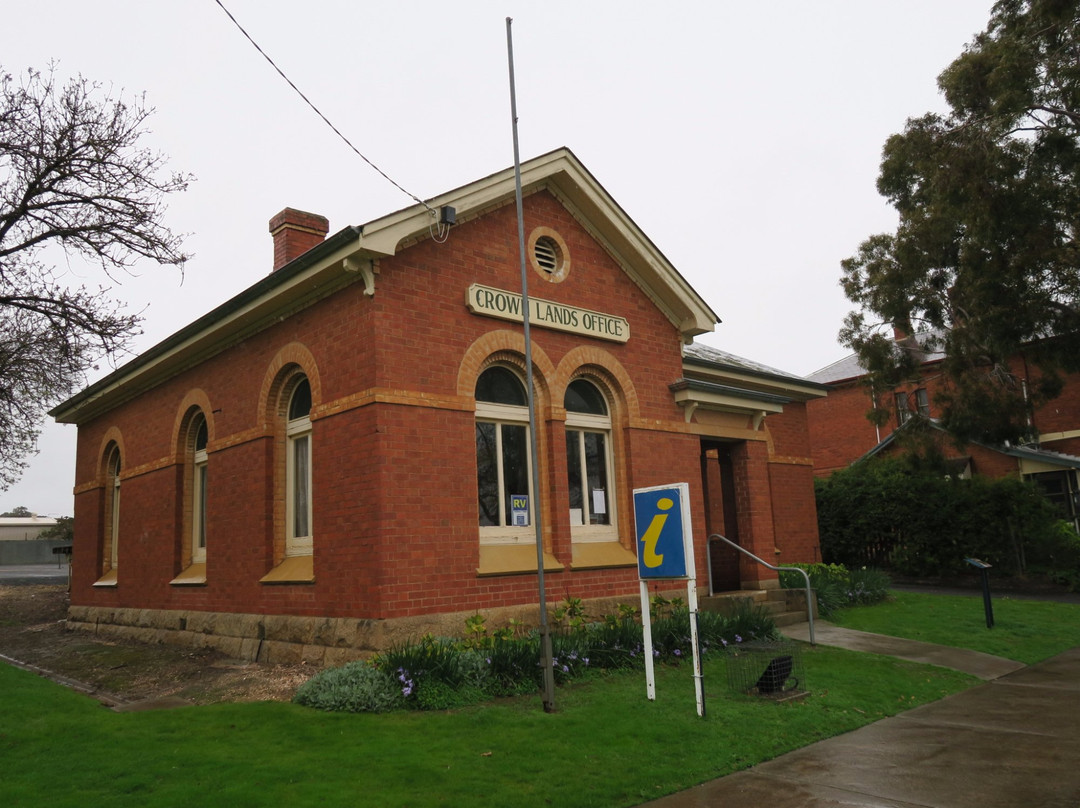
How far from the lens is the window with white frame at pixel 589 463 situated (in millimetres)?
12719

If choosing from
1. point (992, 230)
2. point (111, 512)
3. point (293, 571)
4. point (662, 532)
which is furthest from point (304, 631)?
point (992, 230)

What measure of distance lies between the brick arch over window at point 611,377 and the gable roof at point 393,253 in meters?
1.76

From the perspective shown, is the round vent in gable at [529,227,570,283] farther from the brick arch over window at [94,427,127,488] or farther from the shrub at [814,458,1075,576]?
the shrub at [814,458,1075,576]

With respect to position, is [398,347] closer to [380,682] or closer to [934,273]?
[380,682]

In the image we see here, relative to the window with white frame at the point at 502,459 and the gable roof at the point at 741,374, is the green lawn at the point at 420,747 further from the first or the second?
the gable roof at the point at 741,374

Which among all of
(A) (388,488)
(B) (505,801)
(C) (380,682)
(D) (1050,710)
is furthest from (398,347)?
(D) (1050,710)

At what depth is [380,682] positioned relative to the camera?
8484 mm

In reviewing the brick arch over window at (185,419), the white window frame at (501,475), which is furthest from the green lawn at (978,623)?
the brick arch over window at (185,419)

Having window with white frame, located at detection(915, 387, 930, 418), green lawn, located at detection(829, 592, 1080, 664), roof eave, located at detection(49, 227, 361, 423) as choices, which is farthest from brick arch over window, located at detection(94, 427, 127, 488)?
window with white frame, located at detection(915, 387, 930, 418)

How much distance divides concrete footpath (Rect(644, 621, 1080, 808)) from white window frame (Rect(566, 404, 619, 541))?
5.20 metres

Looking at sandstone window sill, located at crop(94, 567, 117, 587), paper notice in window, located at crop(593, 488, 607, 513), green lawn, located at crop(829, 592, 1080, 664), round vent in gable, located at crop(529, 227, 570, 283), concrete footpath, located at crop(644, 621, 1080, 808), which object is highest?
round vent in gable, located at crop(529, 227, 570, 283)

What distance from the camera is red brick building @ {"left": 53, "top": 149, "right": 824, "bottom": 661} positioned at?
411 inches

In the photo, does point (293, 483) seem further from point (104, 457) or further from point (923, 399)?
point (923, 399)

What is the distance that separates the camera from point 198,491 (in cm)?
1516
